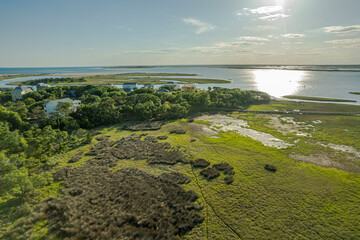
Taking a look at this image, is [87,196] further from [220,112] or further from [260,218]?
[220,112]

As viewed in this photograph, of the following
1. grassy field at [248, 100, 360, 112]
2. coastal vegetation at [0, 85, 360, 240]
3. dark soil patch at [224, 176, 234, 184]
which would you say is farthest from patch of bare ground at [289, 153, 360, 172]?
grassy field at [248, 100, 360, 112]

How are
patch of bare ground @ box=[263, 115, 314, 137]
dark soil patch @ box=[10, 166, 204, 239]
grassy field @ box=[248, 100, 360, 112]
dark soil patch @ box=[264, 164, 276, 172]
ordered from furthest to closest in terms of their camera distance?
grassy field @ box=[248, 100, 360, 112], patch of bare ground @ box=[263, 115, 314, 137], dark soil patch @ box=[264, 164, 276, 172], dark soil patch @ box=[10, 166, 204, 239]

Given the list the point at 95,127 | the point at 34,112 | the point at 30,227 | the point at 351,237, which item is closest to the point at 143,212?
the point at 30,227

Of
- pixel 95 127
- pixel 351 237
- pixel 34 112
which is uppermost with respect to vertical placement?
pixel 34 112

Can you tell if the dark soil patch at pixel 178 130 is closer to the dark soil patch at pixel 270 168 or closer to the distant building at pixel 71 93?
the dark soil patch at pixel 270 168

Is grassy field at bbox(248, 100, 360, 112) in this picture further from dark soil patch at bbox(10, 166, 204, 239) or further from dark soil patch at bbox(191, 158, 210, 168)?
dark soil patch at bbox(10, 166, 204, 239)

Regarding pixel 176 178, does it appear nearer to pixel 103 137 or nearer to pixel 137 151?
pixel 137 151

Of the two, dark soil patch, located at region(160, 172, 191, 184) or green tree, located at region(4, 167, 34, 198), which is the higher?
green tree, located at region(4, 167, 34, 198)

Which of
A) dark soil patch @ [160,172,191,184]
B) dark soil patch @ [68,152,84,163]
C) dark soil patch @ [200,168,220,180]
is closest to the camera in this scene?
dark soil patch @ [160,172,191,184]
